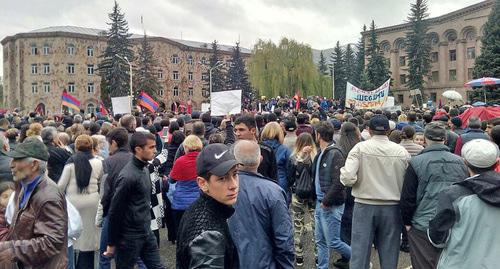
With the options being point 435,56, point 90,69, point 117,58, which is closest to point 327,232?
point 117,58

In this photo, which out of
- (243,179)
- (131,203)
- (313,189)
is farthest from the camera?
(313,189)

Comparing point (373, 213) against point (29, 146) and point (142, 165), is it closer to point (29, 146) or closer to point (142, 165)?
point (142, 165)

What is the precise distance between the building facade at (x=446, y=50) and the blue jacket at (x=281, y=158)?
53041 millimetres

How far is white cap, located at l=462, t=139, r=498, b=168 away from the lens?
3.39 metres

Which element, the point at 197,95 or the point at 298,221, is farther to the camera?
the point at 197,95

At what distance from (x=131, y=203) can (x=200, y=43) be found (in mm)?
84494

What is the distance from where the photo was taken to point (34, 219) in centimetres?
310

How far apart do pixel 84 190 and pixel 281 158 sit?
2664 millimetres

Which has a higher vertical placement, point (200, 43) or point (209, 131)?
point (200, 43)

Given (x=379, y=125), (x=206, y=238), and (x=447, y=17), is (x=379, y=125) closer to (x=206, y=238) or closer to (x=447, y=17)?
(x=206, y=238)

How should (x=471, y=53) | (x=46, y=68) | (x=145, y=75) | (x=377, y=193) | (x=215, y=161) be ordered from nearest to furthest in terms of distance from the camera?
(x=215, y=161) < (x=377, y=193) < (x=145, y=75) < (x=471, y=53) < (x=46, y=68)

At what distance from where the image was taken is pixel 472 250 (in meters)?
3.25

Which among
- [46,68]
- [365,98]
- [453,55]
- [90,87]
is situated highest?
[453,55]

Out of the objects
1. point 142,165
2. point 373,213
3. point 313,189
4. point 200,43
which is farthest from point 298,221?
Result: point 200,43
